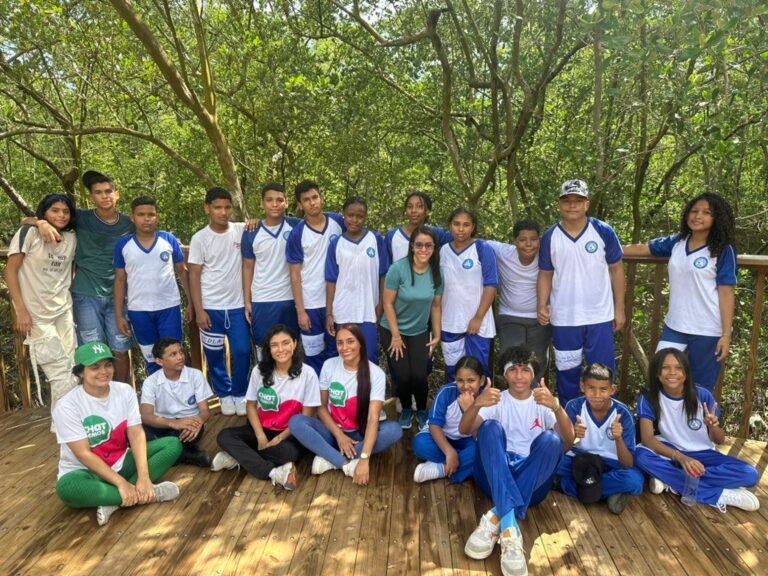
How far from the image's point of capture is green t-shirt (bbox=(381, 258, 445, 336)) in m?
3.32

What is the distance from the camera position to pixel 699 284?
9.86 feet

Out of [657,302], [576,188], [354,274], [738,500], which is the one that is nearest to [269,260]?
[354,274]

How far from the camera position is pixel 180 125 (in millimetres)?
7660

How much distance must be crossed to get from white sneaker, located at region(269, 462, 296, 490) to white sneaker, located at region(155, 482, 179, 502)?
0.51 m

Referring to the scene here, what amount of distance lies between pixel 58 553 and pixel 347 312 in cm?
194

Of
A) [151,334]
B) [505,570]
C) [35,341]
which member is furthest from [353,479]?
[35,341]

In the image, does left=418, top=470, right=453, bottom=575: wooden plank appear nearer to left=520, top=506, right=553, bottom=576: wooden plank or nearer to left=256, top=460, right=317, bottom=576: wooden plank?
left=520, top=506, right=553, bottom=576: wooden plank

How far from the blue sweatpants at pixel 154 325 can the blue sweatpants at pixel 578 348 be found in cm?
248

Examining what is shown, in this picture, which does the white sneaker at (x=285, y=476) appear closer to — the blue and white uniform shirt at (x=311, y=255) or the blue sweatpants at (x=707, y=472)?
the blue and white uniform shirt at (x=311, y=255)

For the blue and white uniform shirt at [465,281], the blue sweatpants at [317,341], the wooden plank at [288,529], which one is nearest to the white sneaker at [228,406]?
the blue sweatpants at [317,341]

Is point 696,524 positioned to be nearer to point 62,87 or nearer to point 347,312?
point 347,312

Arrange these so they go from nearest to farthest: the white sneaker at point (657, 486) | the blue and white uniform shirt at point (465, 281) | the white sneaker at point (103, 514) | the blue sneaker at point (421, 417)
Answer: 1. the white sneaker at point (103, 514)
2. the white sneaker at point (657, 486)
3. the blue and white uniform shirt at point (465, 281)
4. the blue sneaker at point (421, 417)

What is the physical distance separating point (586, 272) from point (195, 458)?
103 inches

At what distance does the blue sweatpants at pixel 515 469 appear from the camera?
2463mm
